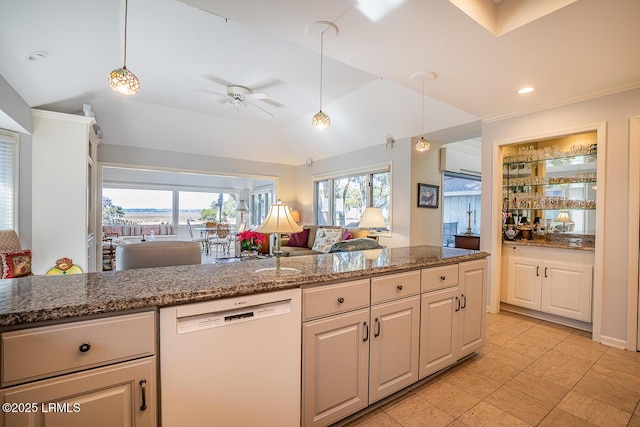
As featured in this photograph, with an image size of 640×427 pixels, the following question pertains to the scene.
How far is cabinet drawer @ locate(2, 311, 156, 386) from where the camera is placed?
35.5 inches

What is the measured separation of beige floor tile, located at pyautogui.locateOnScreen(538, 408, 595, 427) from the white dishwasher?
1.57m

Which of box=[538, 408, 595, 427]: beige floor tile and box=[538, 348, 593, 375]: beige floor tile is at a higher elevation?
box=[538, 408, 595, 427]: beige floor tile

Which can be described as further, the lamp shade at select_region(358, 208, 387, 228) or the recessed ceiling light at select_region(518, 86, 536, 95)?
the lamp shade at select_region(358, 208, 387, 228)

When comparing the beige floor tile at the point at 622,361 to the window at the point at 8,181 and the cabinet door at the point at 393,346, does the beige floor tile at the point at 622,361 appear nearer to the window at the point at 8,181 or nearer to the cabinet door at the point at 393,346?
the cabinet door at the point at 393,346

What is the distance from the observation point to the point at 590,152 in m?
3.16

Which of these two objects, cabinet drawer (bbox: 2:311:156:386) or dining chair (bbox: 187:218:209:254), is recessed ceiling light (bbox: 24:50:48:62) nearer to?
cabinet drawer (bbox: 2:311:156:386)

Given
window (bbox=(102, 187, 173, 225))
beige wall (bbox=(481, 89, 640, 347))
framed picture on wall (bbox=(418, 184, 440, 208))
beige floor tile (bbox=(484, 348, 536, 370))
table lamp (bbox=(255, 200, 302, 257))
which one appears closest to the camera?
table lamp (bbox=(255, 200, 302, 257))

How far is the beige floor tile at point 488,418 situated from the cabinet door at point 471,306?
1.47ft

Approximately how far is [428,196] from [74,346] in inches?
197

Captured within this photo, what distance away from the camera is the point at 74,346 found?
977mm

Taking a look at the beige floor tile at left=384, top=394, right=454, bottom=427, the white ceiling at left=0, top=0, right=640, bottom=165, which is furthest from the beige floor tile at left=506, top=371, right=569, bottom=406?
the white ceiling at left=0, top=0, right=640, bottom=165

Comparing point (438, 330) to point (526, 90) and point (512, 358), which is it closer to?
point (512, 358)

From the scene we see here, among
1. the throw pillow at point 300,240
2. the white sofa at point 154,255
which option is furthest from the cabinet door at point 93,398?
the throw pillow at point 300,240

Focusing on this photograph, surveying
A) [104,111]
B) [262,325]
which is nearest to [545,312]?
[262,325]
